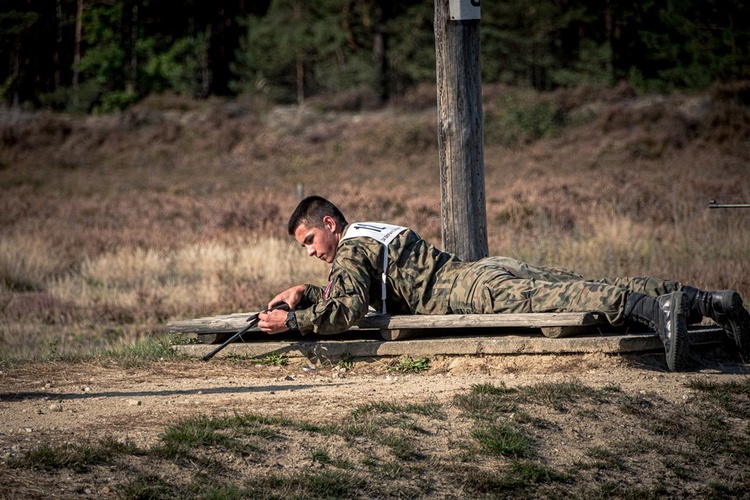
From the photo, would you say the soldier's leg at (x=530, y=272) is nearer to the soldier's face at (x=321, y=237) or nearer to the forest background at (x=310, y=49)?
the soldier's face at (x=321, y=237)

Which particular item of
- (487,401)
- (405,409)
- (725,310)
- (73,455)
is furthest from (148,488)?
(725,310)

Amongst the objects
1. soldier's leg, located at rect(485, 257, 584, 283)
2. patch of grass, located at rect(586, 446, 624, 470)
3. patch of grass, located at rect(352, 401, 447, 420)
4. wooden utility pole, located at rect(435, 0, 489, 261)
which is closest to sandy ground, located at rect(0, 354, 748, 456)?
patch of grass, located at rect(352, 401, 447, 420)

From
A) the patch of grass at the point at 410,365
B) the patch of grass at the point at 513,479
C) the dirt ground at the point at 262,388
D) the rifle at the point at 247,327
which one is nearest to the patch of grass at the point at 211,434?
the dirt ground at the point at 262,388

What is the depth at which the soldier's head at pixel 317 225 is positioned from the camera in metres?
6.58

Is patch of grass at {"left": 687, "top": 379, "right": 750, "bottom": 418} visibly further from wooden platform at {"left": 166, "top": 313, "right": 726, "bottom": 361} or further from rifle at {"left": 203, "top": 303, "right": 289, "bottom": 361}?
rifle at {"left": 203, "top": 303, "right": 289, "bottom": 361}

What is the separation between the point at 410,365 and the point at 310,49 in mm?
36350

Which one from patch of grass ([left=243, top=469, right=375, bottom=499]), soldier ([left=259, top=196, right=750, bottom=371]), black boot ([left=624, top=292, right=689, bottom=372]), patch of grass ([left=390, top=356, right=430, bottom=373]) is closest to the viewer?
patch of grass ([left=243, top=469, right=375, bottom=499])

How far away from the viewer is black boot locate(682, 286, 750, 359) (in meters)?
5.65

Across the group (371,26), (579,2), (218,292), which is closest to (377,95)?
(371,26)

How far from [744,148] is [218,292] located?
57.2ft

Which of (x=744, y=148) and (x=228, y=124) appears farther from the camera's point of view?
(x=228, y=124)

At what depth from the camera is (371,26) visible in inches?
1572

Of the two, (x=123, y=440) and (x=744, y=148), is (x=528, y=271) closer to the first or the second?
(x=123, y=440)

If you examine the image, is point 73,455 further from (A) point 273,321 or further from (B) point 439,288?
(B) point 439,288
